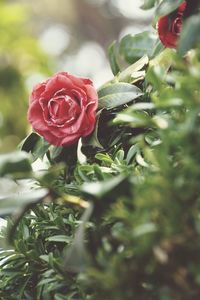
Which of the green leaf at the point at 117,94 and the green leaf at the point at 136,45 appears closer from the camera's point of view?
the green leaf at the point at 117,94

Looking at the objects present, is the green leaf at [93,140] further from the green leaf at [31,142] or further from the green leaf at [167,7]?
the green leaf at [167,7]

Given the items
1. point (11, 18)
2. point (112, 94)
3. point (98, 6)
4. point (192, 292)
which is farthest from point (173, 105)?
point (98, 6)

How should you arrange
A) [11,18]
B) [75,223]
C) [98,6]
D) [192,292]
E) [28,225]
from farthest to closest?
[98,6]
[11,18]
[28,225]
[75,223]
[192,292]

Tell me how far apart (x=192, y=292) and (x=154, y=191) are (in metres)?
0.13

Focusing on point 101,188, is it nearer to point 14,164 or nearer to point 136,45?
point 14,164

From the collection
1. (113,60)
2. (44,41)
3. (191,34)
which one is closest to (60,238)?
(191,34)

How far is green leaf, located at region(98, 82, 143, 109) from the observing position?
1.09 meters

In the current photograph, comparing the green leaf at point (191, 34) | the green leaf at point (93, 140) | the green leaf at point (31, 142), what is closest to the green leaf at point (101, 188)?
the green leaf at point (191, 34)

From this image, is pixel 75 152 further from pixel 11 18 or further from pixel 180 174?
pixel 11 18

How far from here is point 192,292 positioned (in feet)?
2.17

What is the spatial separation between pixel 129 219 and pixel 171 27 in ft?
1.65

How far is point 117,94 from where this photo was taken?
3.63 feet

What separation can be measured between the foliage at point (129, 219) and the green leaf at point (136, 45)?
29 cm

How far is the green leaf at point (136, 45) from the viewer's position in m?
1.32
